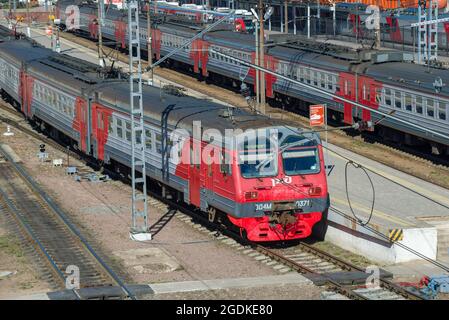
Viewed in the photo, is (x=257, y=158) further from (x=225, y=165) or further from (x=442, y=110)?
(x=442, y=110)

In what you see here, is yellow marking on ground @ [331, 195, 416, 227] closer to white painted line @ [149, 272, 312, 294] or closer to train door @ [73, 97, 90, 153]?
white painted line @ [149, 272, 312, 294]

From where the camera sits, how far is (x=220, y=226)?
27.8m

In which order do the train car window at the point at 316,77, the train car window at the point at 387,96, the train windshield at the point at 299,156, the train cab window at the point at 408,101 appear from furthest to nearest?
the train car window at the point at 316,77
the train car window at the point at 387,96
the train cab window at the point at 408,101
the train windshield at the point at 299,156

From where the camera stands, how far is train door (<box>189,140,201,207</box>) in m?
27.1

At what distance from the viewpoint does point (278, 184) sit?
25.4 metres

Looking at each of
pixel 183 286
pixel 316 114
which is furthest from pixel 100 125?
pixel 183 286

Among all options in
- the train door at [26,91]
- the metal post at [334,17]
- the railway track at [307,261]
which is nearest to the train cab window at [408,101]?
the railway track at [307,261]

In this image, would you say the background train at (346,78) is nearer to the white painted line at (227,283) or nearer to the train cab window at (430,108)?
the train cab window at (430,108)

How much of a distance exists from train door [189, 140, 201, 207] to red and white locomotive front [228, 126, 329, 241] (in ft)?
6.44

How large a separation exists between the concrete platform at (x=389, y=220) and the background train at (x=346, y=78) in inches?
196

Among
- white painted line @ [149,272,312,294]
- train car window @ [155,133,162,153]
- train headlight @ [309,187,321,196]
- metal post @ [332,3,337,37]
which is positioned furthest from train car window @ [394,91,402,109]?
metal post @ [332,3,337,37]

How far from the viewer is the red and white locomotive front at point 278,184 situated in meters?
25.1

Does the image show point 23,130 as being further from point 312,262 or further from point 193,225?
point 312,262
